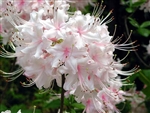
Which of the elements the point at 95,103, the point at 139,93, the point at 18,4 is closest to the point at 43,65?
the point at 95,103

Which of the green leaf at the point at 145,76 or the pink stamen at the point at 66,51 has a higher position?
the pink stamen at the point at 66,51

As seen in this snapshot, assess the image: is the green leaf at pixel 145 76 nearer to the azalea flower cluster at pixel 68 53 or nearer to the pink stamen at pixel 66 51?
the azalea flower cluster at pixel 68 53

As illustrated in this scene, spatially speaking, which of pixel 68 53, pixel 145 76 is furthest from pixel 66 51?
pixel 145 76

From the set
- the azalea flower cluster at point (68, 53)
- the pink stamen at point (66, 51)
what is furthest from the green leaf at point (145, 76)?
the pink stamen at point (66, 51)

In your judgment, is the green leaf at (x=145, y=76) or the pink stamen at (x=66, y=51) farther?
the green leaf at (x=145, y=76)

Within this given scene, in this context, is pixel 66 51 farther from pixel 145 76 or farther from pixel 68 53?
pixel 145 76

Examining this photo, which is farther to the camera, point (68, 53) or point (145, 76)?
point (145, 76)

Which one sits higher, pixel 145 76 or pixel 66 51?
pixel 66 51

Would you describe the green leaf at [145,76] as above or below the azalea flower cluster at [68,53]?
below

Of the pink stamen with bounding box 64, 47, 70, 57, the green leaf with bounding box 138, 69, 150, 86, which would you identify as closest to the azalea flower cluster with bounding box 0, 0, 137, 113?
the pink stamen with bounding box 64, 47, 70, 57

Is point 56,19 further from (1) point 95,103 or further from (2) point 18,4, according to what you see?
(2) point 18,4

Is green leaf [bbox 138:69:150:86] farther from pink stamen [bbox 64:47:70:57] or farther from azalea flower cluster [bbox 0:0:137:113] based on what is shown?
pink stamen [bbox 64:47:70:57]
